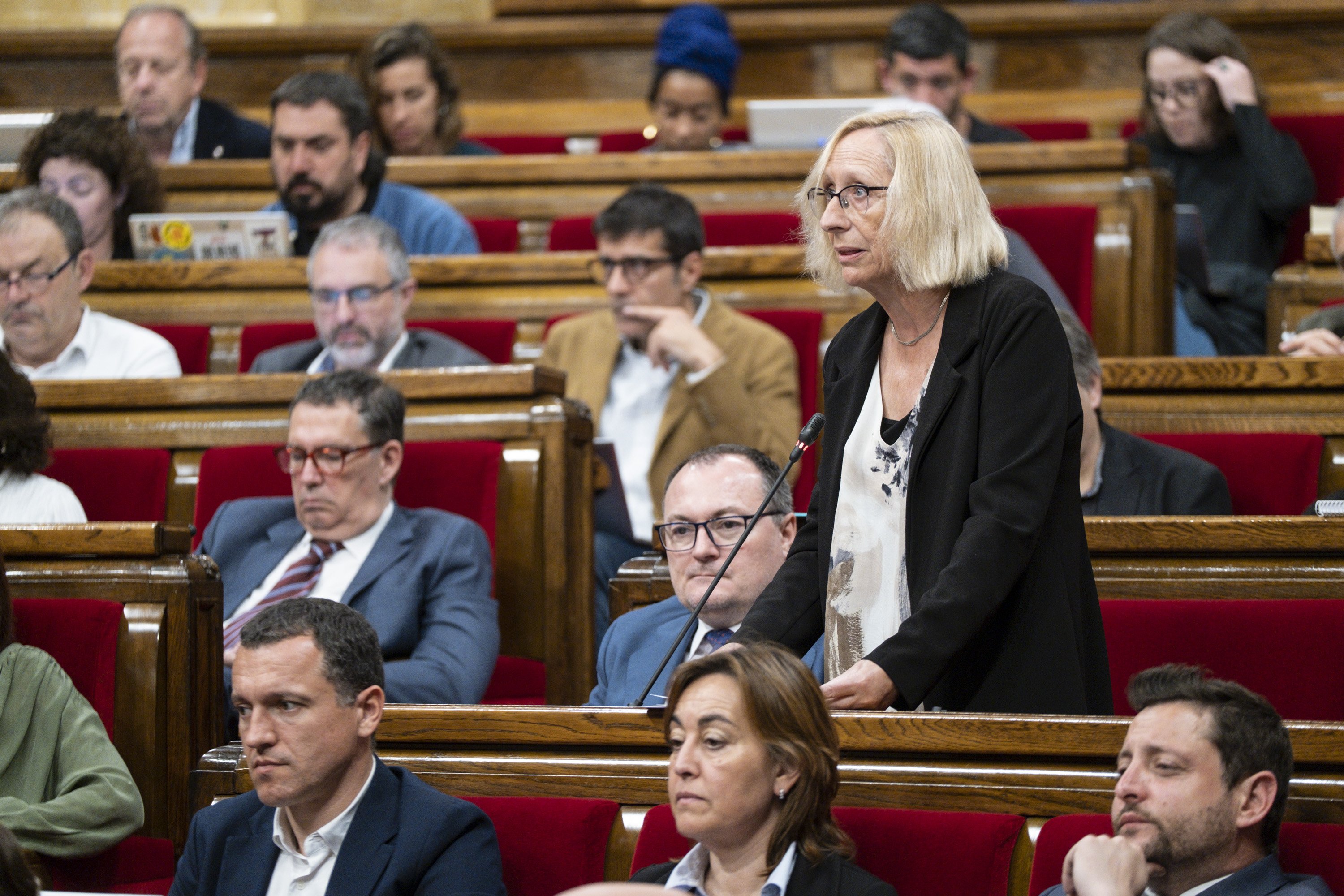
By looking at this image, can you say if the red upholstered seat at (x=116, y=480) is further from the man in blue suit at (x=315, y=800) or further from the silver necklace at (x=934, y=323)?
the silver necklace at (x=934, y=323)

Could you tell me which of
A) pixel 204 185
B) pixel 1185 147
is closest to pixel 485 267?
pixel 204 185

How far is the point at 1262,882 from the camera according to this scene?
3.11ft

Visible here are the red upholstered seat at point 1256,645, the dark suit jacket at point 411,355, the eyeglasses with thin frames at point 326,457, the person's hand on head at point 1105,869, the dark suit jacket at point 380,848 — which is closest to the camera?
the person's hand on head at point 1105,869

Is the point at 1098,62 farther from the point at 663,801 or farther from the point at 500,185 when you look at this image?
the point at 663,801

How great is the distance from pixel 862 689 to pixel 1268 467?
2.92ft

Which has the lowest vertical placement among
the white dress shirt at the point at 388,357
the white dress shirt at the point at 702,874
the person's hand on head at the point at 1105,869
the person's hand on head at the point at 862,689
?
the white dress shirt at the point at 702,874

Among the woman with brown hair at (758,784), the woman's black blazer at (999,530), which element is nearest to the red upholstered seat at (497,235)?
the woman's black blazer at (999,530)

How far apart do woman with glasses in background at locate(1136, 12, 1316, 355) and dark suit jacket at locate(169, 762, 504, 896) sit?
161cm

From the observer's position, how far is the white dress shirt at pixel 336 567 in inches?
67.4

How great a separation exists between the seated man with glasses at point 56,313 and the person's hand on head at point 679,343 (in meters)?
0.63

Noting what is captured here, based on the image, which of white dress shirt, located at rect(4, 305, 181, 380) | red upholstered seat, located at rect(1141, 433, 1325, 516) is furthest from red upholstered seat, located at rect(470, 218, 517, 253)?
red upholstered seat, located at rect(1141, 433, 1325, 516)

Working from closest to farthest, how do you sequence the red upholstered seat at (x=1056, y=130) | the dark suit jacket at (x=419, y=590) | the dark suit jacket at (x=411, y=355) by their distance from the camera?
the dark suit jacket at (x=419, y=590), the dark suit jacket at (x=411, y=355), the red upholstered seat at (x=1056, y=130)

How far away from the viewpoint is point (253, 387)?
6.37 ft

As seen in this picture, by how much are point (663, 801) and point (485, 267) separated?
1.32 metres
